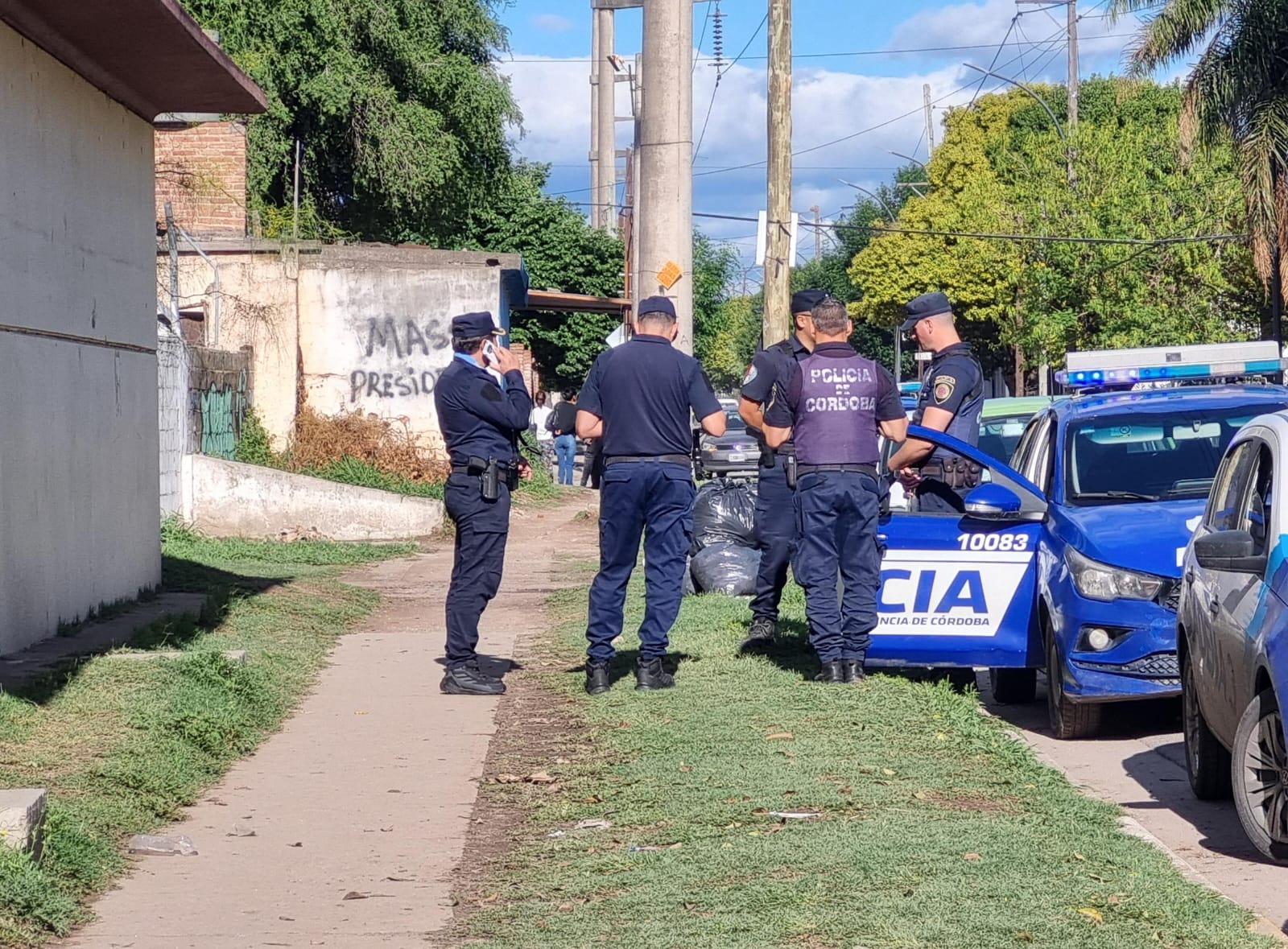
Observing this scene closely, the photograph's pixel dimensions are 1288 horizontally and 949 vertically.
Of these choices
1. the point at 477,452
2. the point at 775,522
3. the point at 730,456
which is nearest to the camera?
the point at 477,452

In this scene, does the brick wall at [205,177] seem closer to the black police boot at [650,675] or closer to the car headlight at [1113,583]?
the black police boot at [650,675]

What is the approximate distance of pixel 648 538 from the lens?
9070 millimetres

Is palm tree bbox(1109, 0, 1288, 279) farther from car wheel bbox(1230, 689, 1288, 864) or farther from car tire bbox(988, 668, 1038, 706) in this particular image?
car wheel bbox(1230, 689, 1288, 864)

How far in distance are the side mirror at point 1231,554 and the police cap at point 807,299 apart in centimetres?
397

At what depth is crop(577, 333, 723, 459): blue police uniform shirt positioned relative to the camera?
29.1ft

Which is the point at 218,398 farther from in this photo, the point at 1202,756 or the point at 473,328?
the point at 1202,756

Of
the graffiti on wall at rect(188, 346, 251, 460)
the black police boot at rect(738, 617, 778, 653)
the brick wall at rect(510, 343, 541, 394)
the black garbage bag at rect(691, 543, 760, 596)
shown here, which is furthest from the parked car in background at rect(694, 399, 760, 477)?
the black police boot at rect(738, 617, 778, 653)

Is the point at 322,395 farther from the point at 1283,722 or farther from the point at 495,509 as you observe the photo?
the point at 1283,722

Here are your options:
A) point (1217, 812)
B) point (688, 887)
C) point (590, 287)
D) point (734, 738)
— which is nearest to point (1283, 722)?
point (1217, 812)

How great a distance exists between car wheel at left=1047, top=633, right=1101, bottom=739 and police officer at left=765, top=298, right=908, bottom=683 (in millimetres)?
999

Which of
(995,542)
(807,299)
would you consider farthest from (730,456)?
(995,542)

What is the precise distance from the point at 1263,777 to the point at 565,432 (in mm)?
4601

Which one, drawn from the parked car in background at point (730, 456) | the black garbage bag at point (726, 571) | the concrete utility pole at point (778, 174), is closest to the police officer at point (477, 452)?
the black garbage bag at point (726, 571)

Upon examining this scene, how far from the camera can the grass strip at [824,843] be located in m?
4.83
